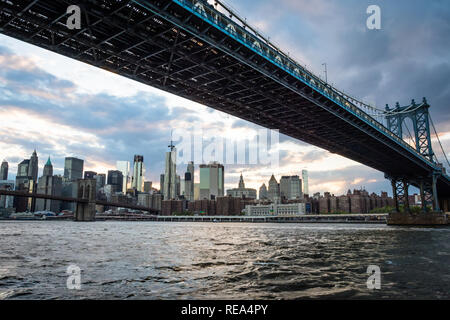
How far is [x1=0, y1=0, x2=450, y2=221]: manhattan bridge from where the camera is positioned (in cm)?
2547

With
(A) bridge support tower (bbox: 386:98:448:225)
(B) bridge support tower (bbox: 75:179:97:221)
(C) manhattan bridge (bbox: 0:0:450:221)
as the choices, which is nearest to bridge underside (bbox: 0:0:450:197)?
(C) manhattan bridge (bbox: 0:0:450:221)

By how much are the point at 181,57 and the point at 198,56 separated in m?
1.85

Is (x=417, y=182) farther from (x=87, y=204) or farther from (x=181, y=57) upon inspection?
(x=87, y=204)

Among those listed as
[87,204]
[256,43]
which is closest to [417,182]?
[256,43]

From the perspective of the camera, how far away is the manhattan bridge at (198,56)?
83.6ft

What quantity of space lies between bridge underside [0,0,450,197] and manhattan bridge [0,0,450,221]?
0.25 ft

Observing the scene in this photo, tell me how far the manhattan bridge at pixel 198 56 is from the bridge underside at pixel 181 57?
75 millimetres

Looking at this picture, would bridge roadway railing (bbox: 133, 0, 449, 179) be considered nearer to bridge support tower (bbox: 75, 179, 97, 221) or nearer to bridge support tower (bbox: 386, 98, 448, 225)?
bridge support tower (bbox: 386, 98, 448, 225)

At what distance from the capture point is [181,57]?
105ft

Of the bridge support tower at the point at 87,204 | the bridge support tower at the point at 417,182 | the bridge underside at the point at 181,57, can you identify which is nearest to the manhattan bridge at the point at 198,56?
the bridge underside at the point at 181,57

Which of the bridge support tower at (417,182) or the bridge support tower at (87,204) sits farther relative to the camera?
the bridge support tower at (87,204)

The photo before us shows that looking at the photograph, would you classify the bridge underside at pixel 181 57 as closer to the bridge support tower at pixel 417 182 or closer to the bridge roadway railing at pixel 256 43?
the bridge roadway railing at pixel 256 43

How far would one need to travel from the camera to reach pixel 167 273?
12375mm
